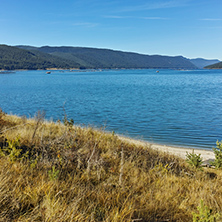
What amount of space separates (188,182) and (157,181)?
97 cm

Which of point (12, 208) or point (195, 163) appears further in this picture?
point (195, 163)

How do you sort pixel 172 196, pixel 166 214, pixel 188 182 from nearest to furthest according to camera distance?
1. pixel 166 214
2. pixel 172 196
3. pixel 188 182

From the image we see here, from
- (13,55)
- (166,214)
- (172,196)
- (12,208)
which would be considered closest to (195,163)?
(172,196)

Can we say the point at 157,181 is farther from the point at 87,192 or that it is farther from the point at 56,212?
the point at 56,212

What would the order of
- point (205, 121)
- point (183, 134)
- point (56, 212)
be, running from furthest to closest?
point (205, 121), point (183, 134), point (56, 212)

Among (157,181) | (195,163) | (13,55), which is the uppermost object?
(13,55)

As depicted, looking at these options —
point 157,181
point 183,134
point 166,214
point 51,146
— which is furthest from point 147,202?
point 183,134

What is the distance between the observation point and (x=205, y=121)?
18.5 meters

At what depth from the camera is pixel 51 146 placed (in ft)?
18.2

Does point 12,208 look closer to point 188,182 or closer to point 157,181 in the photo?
point 157,181

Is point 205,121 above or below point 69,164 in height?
below

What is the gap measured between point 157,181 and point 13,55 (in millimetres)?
219526

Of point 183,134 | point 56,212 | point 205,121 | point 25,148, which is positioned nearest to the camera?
point 56,212

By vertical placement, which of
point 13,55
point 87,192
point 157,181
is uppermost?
point 13,55
